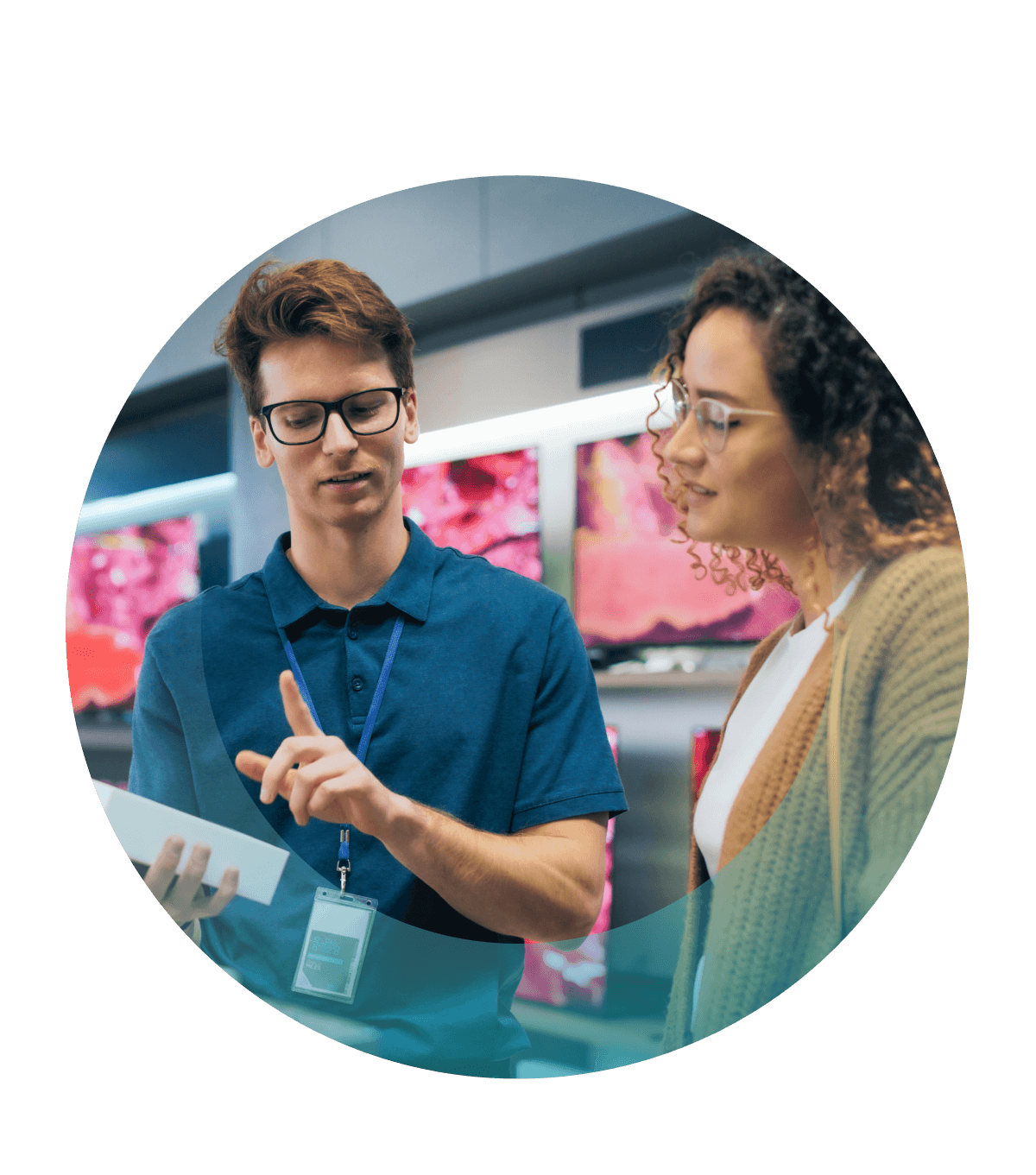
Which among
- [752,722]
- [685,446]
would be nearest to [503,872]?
[752,722]

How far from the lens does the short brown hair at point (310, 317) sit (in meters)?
1.33

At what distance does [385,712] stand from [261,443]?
45 cm

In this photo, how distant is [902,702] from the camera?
1325 mm

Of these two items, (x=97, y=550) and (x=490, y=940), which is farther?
(x=97, y=550)

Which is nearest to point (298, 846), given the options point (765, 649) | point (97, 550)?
point (97, 550)

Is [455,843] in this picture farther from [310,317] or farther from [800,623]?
[310,317]

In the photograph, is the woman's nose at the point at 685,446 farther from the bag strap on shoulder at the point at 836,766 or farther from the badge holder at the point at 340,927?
the badge holder at the point at 340,927

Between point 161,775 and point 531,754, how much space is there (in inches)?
22.9

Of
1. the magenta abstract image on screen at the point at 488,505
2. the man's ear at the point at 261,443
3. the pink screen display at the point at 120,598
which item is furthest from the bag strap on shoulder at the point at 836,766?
the pink screen display at the point at 120,598

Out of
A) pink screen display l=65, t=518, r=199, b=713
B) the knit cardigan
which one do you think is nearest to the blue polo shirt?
pink screen display l=65, t=518, r=199, b=713

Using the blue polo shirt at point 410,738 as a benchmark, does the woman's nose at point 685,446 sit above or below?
above

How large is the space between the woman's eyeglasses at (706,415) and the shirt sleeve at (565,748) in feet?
1.03

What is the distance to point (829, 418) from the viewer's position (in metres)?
1.33

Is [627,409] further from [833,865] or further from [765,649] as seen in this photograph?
[833,865]
